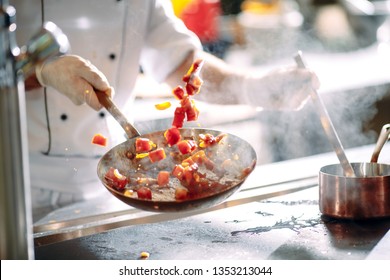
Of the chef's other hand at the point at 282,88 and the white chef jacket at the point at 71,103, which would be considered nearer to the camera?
the chef's other hand at the point at 282,88

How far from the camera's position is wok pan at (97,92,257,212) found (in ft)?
4.28

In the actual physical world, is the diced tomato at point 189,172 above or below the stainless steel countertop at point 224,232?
above

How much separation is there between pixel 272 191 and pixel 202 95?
0.48 metres

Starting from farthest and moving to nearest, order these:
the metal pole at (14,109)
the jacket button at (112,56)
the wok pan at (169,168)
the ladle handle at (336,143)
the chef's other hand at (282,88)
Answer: the jacket button at (112,56), the chef's other hand at (282,88), the ladle handle at (336,143), the wok pan at (169,168), the metal pole at (14,109)

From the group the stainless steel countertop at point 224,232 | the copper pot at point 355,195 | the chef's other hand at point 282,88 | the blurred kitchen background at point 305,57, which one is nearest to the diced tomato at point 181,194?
the stainless steel countertop at point 224,232

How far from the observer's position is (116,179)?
1.38 metres

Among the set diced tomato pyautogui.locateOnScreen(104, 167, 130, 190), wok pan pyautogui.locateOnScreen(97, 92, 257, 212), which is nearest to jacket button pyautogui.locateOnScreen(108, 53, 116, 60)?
wok pan pyautogui.locateOnScreen(97, 92, 257, 212)

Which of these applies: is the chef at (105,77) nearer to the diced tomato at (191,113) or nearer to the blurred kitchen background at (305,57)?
the diced tomato at (191,113)

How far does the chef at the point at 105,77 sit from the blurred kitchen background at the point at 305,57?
77cm

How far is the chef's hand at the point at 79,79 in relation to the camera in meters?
1.44

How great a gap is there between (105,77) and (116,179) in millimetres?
499

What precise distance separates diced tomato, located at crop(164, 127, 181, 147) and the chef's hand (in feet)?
0.55

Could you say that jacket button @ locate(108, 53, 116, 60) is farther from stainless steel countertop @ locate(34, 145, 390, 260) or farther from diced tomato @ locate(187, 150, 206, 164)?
diced tomato @ locate(187, 150, 206, 164)

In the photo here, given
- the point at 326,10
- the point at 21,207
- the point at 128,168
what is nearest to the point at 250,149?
the point at 128,168
